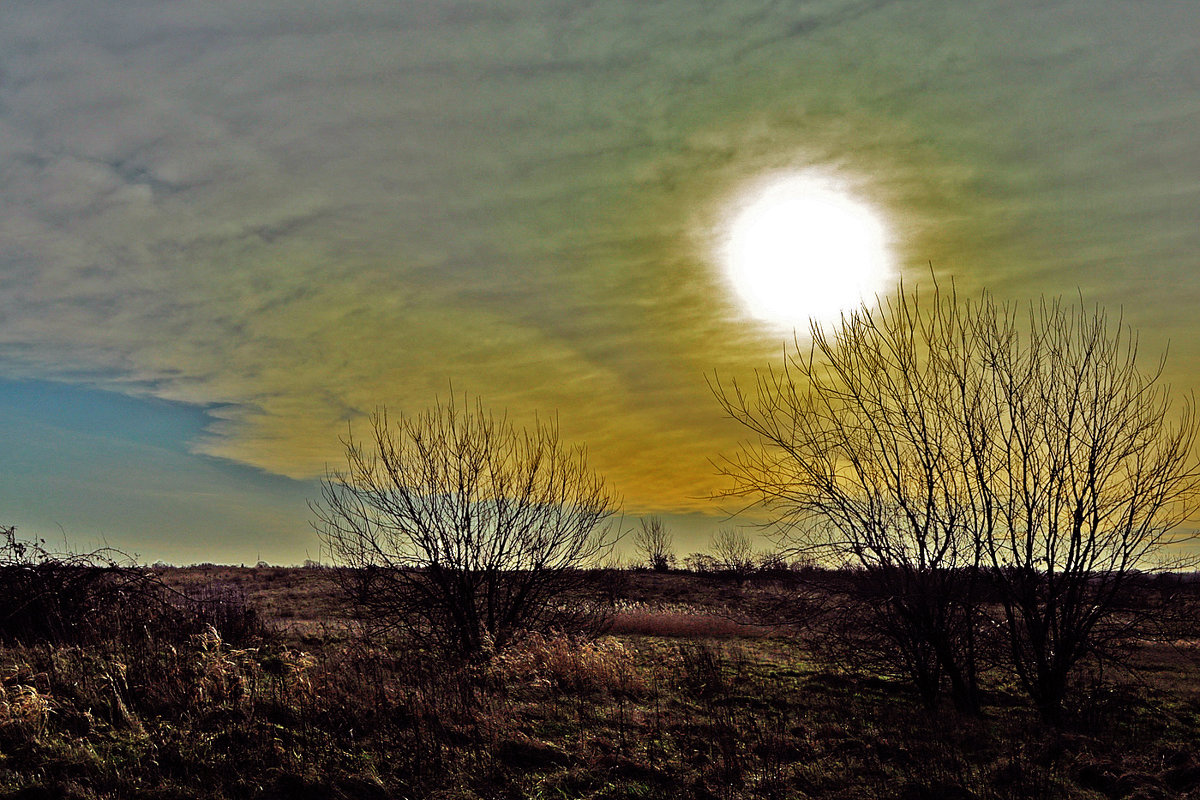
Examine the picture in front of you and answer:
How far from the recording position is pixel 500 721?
8.23 m

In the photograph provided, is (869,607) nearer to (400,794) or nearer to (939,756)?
(939,756)

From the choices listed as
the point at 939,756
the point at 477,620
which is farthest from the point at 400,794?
the point at 477,620

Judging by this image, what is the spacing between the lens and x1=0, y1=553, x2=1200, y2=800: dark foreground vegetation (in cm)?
679

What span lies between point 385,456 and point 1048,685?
36.0ft

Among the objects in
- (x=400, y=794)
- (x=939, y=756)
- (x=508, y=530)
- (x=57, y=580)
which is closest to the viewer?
(x=400, y=794)

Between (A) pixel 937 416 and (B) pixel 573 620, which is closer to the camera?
(A) pixel 937 416

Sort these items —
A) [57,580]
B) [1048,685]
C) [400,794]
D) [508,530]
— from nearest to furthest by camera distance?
[400,794] → [1048,685] → [57,580] → [508,530]

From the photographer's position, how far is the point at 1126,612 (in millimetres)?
11305

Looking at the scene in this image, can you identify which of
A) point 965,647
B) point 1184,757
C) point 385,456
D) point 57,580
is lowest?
point 1184,757

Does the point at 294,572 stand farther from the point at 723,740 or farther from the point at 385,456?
the point at 723,740

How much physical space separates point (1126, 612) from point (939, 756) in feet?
17.3

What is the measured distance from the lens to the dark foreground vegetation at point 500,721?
6.79 m

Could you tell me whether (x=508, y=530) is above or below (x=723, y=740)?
above

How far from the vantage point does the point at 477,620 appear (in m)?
13.1
